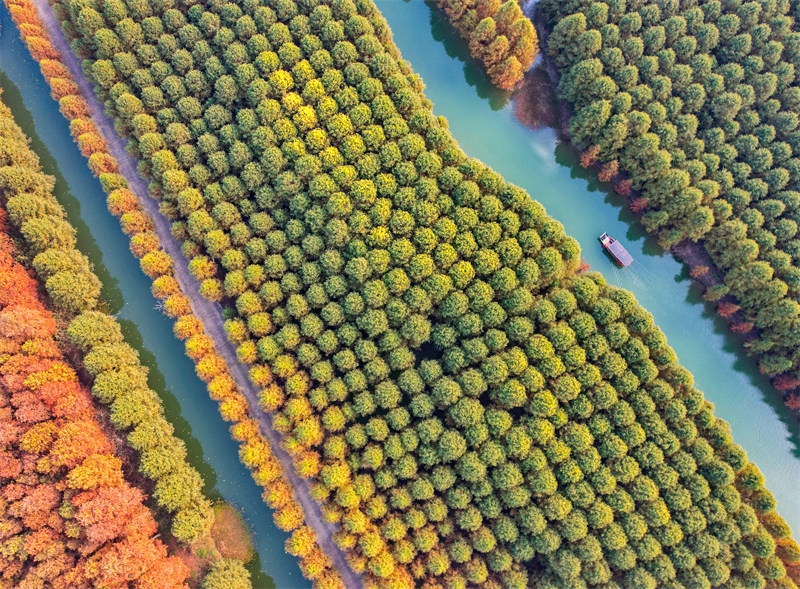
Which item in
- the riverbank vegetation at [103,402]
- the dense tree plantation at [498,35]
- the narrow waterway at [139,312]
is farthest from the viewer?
the dense tree plantation at [498,35]

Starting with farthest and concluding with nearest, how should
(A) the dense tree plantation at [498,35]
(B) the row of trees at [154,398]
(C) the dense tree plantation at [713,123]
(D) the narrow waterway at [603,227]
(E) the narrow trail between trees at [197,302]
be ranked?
(D) the narrow waterway at [603,227] → (A) the dense tree plantation at [498,35] → (C) the dense tree plantation at [713,123] → (E) the narrow trail between trees at [197,302] → (B) the row of trees at [154,398]

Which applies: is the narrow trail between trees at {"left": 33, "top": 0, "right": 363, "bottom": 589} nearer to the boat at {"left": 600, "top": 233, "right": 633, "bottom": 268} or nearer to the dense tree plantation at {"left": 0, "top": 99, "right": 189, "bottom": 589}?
the dense tree plantation at {"left": 0, "top": 99, "right": 189, "bottom": 589}

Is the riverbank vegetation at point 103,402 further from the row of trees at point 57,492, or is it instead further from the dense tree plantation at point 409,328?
the dense tree plantation at point 409,328

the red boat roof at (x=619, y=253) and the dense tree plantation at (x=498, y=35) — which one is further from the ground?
the dense tree plantation at (x=498, y=35)

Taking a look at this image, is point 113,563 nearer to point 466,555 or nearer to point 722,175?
point 466,555

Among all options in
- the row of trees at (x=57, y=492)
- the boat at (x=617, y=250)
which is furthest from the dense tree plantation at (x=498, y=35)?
the row of trees at (x=57, y=492)

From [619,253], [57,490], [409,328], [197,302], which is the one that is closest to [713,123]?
[619,253]

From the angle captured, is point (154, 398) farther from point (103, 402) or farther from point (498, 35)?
point (498, 35)
